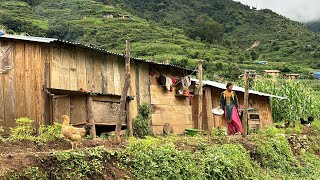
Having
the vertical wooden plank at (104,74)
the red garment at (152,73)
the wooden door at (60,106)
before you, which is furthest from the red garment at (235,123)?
the wooden door at (60,106)

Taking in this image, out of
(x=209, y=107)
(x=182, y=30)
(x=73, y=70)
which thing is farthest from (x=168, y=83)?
(x=182, y=30)

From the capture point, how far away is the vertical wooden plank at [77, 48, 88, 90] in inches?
495

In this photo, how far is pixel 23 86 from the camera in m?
11.5

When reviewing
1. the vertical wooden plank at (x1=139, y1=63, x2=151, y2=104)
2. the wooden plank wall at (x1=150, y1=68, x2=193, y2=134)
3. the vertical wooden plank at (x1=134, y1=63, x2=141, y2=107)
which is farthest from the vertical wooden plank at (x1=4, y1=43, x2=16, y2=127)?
the wooden plank wall at (x1=150, y1=68, x2=193, y2=134)

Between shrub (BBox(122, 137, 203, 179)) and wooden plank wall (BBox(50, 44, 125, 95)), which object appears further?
wooden plank wall (BBox(50, 44, 125, 95))

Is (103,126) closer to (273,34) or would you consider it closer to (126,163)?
(126,163)

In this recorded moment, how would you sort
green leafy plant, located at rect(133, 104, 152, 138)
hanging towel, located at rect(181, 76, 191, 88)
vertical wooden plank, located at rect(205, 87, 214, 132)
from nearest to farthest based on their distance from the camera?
green leafy plant, located at rect(133, 104, 152, 138), hanging towel, located at rect(181, 76, 191, 88), vertical wooden plank, located at rect(205, 87, 214, 132)

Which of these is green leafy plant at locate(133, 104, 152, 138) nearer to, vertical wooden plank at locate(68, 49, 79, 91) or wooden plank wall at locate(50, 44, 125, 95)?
wooden plank wall at locate(50, 44, 125, 95)

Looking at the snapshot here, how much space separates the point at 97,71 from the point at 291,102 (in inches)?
558

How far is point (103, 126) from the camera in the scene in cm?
1257

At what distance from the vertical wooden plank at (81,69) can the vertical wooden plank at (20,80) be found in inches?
62.1

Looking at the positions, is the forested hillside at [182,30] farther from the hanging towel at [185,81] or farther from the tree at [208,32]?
the hanging towel at [185,81]

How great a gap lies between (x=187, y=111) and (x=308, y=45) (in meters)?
44.5

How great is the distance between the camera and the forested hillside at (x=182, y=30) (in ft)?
125
